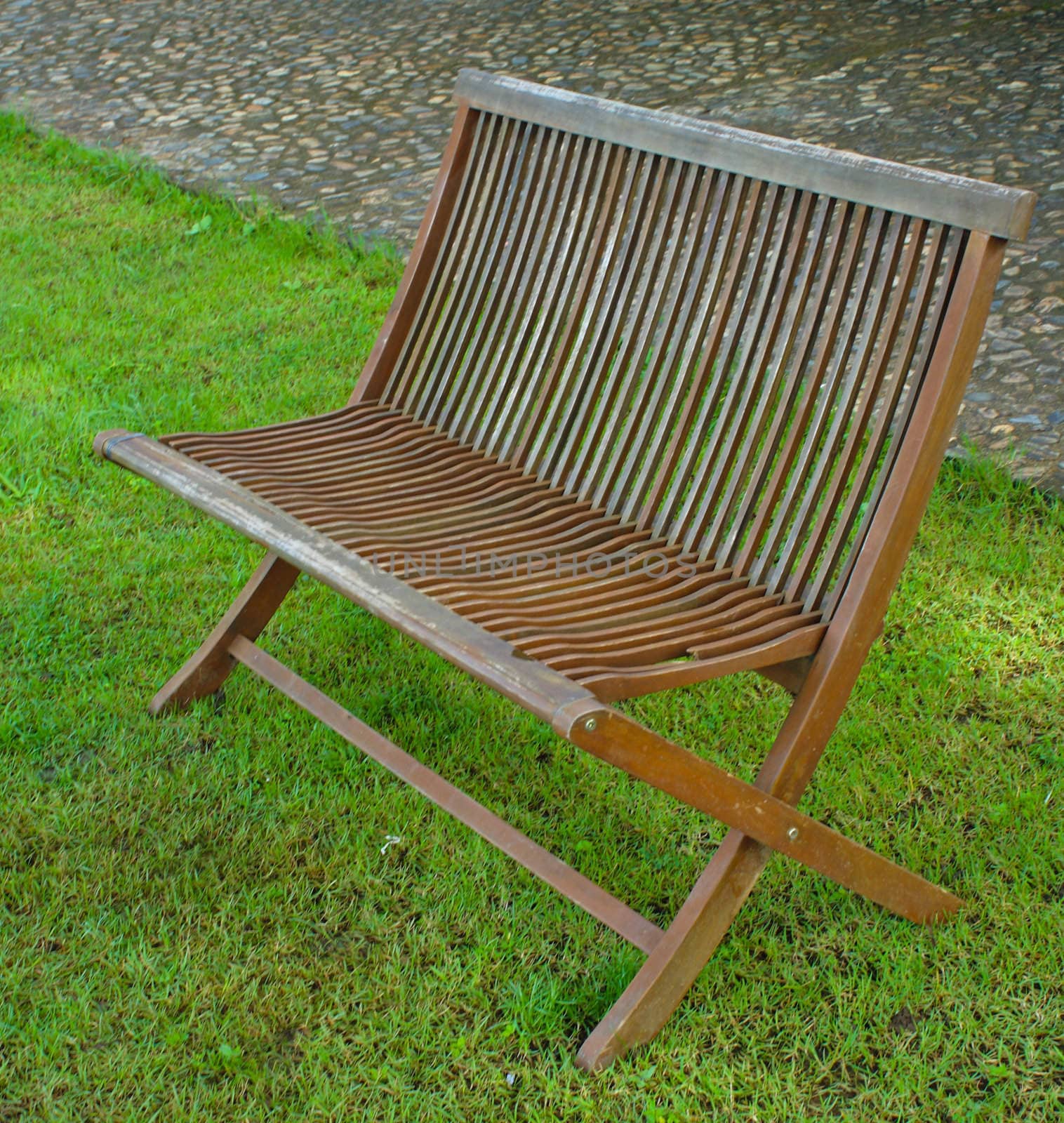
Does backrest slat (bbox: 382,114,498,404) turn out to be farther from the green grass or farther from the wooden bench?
the green grass

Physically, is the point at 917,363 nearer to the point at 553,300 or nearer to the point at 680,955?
the point at 553,300

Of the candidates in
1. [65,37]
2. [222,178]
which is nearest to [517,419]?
[222,178]

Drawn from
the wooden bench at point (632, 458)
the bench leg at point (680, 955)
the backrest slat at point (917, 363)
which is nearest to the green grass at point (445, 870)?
the bench leg at point (680, 955)

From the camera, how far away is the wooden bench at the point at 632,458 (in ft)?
6.84

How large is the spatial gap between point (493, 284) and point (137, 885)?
144 centimetres

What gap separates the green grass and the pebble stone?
185cm

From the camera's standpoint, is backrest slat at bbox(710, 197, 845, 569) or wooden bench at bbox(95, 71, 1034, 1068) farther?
backrest slat at bbox(710, 197, 845, 569)

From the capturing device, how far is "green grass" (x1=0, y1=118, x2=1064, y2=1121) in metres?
2.14

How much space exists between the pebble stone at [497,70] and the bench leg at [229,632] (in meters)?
2.52

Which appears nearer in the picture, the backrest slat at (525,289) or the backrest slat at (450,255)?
the backrest slat at (525,289)

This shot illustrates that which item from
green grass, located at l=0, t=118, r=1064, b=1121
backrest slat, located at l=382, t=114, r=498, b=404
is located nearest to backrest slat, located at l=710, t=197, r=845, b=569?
green grass, located at l=0, t=118, r=1064, b=1121

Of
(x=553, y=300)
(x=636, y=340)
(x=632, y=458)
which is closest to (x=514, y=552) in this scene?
(x=632, y=458)

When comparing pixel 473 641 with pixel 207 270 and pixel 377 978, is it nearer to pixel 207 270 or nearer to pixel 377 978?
pixel 377 978

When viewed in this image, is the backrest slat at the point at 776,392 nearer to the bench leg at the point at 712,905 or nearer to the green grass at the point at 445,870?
the bench leg at the point at 712,905
